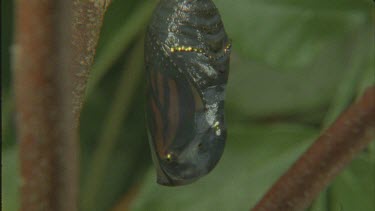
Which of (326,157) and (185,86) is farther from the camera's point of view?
(185,86)

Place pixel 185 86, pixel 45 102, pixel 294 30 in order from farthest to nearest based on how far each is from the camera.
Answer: pixel 294 30 < pixel 185 86 < pixel 45 102

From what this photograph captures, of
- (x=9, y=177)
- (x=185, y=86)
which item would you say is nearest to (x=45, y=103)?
(x=185, y=86)

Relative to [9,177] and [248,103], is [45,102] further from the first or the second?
[248,103]

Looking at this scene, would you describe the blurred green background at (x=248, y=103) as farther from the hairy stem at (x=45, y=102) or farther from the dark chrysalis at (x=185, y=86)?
the hairy stem at (x=45, y=102)

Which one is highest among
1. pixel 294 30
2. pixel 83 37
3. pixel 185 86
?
pixel 83 37

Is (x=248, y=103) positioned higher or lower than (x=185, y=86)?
lower

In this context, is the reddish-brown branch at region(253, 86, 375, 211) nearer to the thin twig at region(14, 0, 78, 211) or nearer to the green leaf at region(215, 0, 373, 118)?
the thin twig at region(14, 0, 78, 211)

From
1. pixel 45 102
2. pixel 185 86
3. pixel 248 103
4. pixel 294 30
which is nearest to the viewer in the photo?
pixel 45 102
